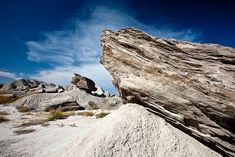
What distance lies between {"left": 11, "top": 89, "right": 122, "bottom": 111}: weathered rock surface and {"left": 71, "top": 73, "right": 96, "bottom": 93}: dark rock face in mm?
2360

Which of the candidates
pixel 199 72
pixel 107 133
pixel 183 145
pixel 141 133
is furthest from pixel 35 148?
pixel 199 72

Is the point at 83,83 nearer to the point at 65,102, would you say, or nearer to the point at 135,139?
the point at 65,102

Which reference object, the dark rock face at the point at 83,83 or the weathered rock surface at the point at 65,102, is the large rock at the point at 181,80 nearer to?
the weathered rock surface at the point at 65,102

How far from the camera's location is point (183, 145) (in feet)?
26.7

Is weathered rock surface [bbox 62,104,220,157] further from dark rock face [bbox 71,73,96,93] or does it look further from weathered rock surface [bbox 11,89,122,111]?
dark rock face [bbox 71,73,96,93]

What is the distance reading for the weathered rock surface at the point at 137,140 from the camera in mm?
7984

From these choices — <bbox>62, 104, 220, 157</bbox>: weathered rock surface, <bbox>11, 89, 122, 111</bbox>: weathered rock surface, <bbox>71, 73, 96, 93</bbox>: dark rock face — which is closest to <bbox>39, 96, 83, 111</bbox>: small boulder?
<bbox>11, 89, 122, 111</bbox>: weathered rock surface

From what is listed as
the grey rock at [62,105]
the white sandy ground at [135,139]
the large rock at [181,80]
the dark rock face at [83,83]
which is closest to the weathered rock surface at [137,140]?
the white sandy ground at [135,139]

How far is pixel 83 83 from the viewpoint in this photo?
61469 millimetres

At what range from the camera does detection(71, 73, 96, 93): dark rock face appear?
200 ft

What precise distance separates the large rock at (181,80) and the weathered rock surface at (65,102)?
76.7ft

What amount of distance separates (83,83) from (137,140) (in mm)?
53999

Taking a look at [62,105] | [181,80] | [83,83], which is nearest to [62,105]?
[62,105]

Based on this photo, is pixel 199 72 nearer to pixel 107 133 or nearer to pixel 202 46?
pixel 202 46
